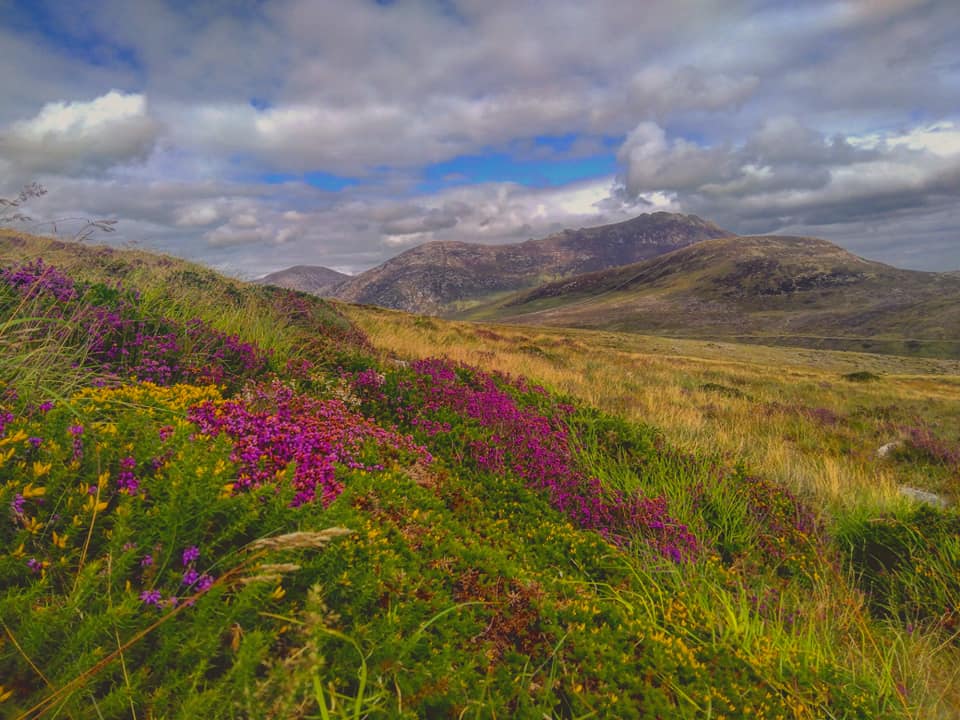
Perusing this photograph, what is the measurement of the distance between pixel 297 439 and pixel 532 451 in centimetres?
255

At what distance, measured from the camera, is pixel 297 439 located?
3439mm

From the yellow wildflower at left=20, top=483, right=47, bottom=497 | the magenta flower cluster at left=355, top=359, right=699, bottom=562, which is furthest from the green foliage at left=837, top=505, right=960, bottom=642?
the yellow wildflower at left=20, top=483, right=47, bottom=497

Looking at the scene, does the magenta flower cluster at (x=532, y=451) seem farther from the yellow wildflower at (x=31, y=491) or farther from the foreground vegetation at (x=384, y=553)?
the yellow wildflower at (x=31, y=491)

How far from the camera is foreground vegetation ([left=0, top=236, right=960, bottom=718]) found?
1.73 metres

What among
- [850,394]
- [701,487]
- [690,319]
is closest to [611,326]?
[690,319]

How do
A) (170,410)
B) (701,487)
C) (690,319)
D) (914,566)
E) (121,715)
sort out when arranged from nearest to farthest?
(121,715), (170,410), (914,566), (701,487), (690,319)

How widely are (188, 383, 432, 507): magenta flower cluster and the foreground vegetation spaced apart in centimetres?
3

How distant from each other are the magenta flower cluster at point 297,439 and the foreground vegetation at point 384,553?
3 centimetres

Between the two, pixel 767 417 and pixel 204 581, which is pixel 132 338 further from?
pixel 767 417

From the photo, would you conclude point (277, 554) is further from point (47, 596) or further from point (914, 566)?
point (914, 566)

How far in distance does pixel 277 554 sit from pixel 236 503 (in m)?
0.36

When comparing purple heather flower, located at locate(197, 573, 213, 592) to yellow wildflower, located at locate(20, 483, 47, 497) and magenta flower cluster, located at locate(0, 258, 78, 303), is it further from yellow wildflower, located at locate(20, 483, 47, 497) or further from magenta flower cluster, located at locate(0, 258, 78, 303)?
magenta flower cluster, located at locate(0, 258, 78, 303)

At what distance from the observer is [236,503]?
2311 millimetres

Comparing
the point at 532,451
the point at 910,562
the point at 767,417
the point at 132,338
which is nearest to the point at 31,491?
the point at 132,338
